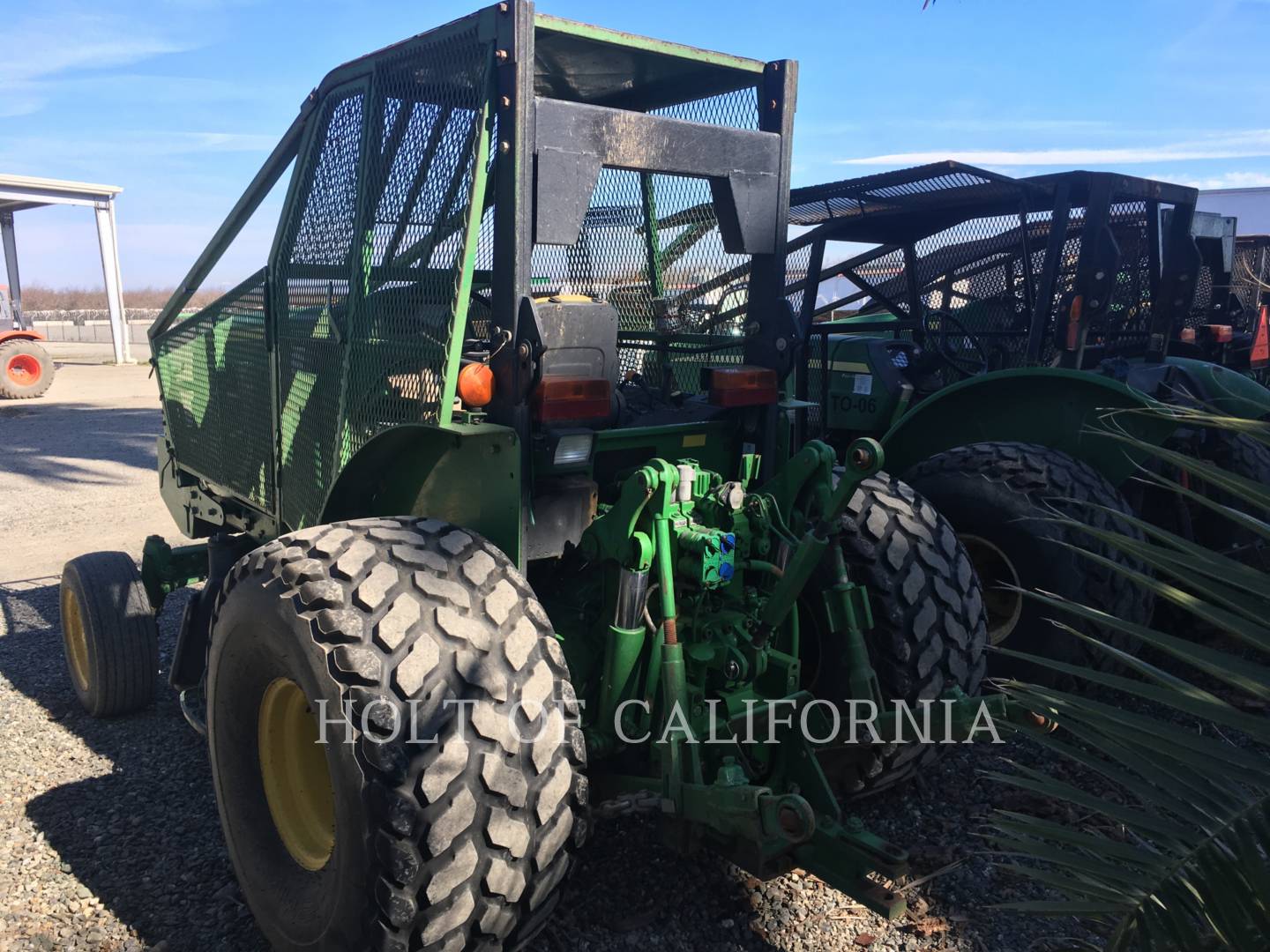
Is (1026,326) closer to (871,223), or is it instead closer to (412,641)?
(871,223)

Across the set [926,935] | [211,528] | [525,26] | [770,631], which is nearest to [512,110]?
[525,26]

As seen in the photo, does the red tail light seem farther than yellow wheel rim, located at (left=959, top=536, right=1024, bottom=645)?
No

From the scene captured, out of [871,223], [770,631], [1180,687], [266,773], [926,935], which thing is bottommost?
[926,935]

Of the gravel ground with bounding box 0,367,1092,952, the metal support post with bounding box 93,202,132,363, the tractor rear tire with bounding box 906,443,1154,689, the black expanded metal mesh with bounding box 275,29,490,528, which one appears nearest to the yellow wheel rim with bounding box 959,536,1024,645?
the tractor rear tire with bounding box 906,443,1154,689

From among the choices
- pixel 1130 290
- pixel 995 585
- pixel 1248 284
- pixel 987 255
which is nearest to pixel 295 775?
pixel 995 585

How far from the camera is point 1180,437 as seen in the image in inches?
200

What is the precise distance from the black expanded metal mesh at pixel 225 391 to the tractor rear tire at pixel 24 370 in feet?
50.6

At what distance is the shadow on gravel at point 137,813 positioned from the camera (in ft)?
9.79

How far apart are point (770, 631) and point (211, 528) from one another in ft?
11.0

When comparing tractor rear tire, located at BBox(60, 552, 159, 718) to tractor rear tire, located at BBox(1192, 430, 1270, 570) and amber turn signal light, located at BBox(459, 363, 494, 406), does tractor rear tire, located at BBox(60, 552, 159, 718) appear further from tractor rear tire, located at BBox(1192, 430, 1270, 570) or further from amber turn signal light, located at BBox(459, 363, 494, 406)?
tractor rear tire, located at BBox(1192, 430, 1270, 570)

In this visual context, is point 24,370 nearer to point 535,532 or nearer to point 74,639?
point 74,639

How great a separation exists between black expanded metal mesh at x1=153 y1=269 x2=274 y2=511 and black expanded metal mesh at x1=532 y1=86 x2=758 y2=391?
1237 millimetres

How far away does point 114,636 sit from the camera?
431 cm

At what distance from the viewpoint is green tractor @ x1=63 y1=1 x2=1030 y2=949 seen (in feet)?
7.55
